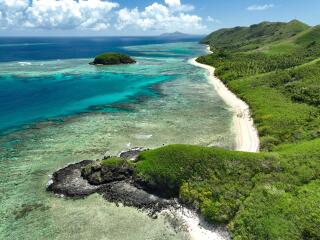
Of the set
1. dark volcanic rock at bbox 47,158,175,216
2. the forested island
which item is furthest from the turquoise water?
the forested island

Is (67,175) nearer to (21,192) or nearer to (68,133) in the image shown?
(21,192)

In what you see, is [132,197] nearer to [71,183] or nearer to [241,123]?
[71,183]

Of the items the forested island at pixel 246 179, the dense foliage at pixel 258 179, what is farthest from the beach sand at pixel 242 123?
the forested island at pixel 246 179

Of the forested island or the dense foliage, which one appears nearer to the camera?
the dense foliage

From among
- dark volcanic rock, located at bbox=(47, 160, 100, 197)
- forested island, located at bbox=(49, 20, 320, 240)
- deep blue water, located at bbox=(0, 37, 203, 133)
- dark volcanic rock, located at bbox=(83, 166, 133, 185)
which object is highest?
forested island, located at bbox=(49, 20, 320, 240)

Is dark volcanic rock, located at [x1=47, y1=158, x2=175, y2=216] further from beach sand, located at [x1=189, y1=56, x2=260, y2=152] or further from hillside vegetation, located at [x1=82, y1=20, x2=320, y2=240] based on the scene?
beach sand, located at [x1=189, y1=56, x2=260, y2=152]

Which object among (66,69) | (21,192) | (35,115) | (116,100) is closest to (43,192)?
(21,192)

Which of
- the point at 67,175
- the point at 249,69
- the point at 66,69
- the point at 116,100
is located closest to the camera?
the point at 67,175

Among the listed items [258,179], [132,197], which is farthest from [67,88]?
[258,179]
